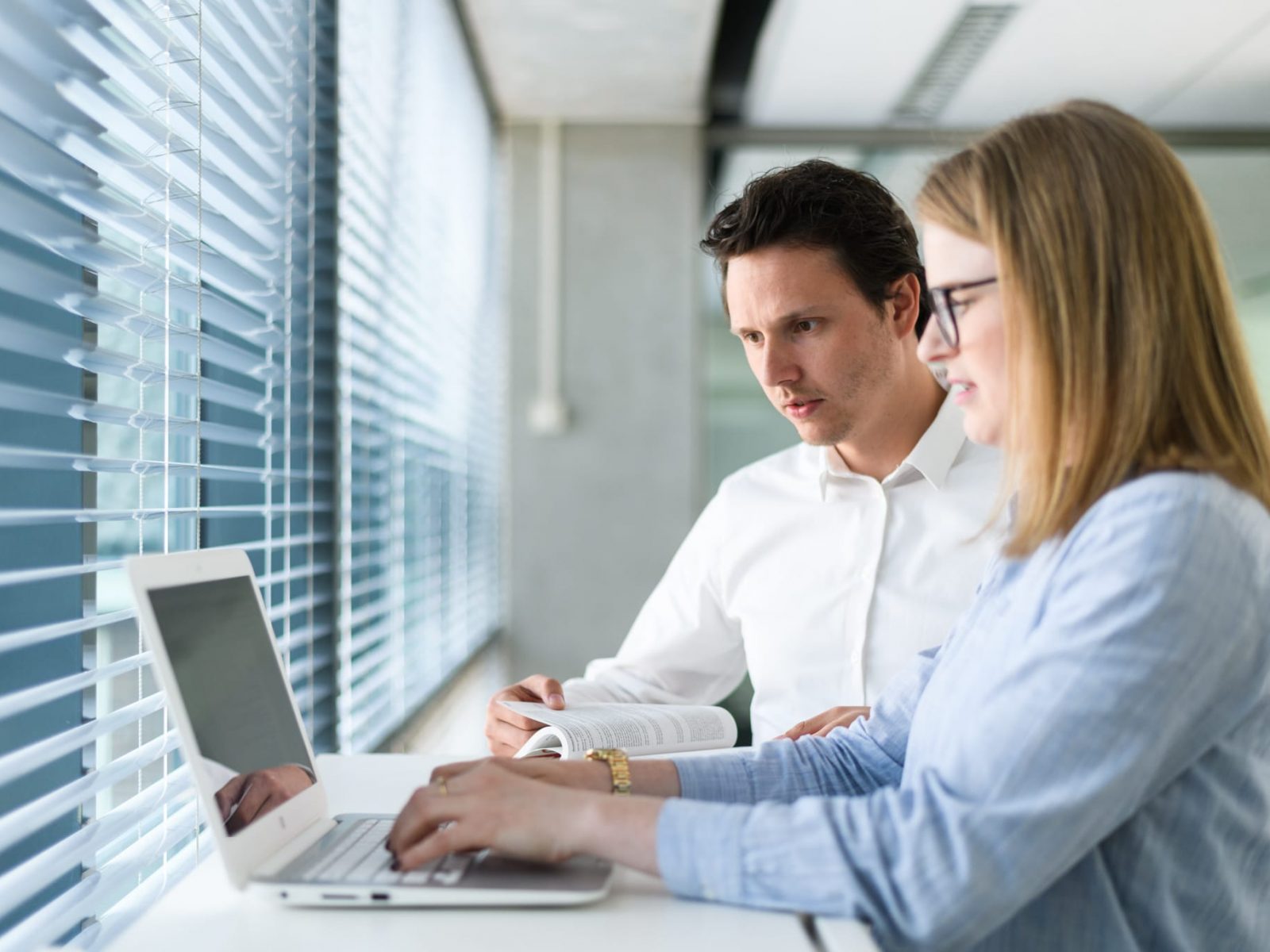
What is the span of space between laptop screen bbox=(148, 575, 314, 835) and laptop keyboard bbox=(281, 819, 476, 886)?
5cm

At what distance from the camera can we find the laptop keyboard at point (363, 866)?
0.77m

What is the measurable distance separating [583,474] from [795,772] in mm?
2897

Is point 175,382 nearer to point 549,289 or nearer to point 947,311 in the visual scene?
point 947,311

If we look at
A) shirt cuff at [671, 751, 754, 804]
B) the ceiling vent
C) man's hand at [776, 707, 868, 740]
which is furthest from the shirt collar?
the ceiling vent

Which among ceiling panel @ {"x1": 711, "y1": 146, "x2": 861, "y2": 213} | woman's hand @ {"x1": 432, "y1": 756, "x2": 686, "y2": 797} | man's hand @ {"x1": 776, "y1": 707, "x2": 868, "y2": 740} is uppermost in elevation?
ceiling panel @ {"x1": 711, "y1": 146, "x2": 861, "y2": 213}

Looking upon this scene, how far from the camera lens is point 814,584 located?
1.71 m

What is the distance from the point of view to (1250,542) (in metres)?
0.74

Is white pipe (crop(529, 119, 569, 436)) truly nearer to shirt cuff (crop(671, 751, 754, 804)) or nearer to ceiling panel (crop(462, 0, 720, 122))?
ceiling panel (crop(462, 0, 720, 122))

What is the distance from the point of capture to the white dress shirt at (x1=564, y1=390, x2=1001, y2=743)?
162 cm

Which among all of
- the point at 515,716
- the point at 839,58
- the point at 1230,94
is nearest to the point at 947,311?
the point at 515,716

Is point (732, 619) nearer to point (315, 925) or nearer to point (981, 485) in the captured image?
point (981, 485)

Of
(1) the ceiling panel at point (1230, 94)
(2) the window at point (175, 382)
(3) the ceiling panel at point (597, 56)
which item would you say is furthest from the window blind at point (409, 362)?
(1) the ceiling panel at point (1230, 94)

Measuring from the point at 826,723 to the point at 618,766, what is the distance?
1.38ft

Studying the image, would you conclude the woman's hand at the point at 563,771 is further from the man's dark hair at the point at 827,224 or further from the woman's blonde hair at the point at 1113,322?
the man's dark hair at the point at 827,224
